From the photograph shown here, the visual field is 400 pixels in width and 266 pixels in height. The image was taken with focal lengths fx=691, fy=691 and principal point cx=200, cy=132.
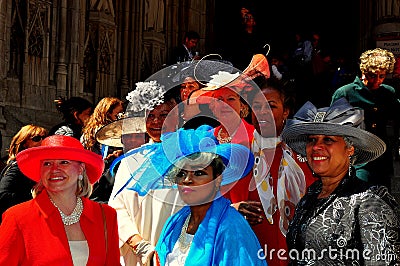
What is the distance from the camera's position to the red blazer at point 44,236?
3.56 meters

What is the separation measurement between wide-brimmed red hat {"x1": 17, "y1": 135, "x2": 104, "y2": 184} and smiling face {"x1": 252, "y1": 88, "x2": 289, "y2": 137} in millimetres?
1216

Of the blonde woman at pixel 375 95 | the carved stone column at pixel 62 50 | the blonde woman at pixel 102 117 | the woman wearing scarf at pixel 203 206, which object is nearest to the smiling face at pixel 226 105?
the woman wearing scarf at pixel 203 206

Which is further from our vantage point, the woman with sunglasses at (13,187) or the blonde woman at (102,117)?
the blonde woman at (102,117)

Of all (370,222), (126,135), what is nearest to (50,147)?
(126,135)

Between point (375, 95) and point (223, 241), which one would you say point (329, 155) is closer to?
point (223, 241)

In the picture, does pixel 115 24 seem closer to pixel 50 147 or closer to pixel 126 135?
pixel 126 135

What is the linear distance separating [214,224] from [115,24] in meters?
10.0

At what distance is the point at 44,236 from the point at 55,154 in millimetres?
461

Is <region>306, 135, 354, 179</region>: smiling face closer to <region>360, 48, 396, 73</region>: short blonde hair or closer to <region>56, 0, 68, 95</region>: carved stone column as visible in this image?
<region>360, 48, 396, 73</region>: short blonde hair

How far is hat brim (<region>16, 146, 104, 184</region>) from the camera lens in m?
3.81

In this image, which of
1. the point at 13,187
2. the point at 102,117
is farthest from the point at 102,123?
the point at 13,187

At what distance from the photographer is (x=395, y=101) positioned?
6.97 m

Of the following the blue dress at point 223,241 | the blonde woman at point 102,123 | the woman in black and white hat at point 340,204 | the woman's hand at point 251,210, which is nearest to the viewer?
the woman in black and white hat at point 340,204

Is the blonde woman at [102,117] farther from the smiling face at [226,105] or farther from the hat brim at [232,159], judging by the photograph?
the hat brim at [232,159]
